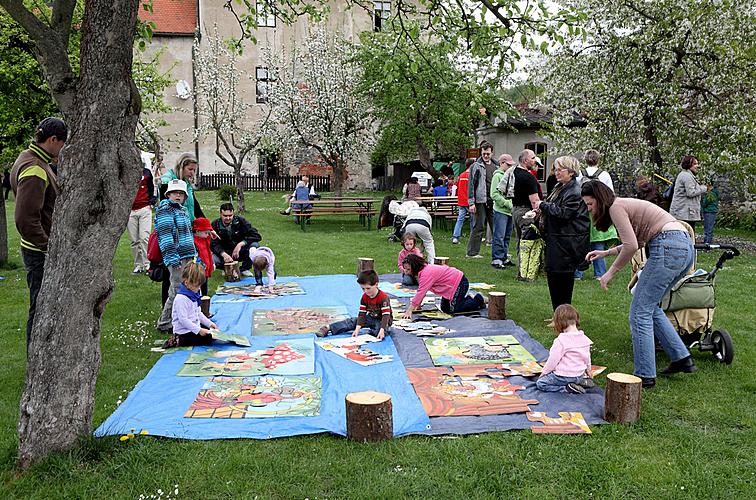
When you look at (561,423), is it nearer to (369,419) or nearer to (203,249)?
(369,419)

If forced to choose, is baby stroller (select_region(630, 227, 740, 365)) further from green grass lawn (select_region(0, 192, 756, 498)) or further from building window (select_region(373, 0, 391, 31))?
building window (select_region(373, 0, 391, 31))

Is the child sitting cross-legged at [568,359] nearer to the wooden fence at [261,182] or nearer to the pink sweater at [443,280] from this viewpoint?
the pink sweater at [443,280]

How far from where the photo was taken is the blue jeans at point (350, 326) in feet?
23.4

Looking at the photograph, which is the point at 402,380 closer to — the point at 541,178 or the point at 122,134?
the point at 122,134

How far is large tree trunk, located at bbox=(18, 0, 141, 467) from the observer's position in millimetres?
3953

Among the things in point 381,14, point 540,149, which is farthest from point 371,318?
point 540,149

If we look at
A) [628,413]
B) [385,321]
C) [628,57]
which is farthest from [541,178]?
[628,413]

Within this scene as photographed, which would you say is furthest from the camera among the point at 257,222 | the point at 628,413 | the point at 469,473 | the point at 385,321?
the point at 257,222

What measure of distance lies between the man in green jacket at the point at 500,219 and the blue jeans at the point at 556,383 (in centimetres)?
622

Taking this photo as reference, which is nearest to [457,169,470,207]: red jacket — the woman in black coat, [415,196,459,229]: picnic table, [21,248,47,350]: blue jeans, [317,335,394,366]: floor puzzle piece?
[415,196,459,229]: picnic table

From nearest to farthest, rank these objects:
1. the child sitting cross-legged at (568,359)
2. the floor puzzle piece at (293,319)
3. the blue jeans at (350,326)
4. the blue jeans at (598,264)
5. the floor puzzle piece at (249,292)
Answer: the child sitting cross-legged at (568,359), the blue jeans at (350,326), the floor puzzle piece at (293,319), the floor puzzle piece at (249,292), the blue jeans at (598,264)

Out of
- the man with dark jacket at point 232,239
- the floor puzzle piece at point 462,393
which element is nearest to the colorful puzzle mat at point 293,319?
the floor puzzle piece at point 462,393

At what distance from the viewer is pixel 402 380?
18.4 feet

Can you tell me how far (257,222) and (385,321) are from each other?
43.1 feet
